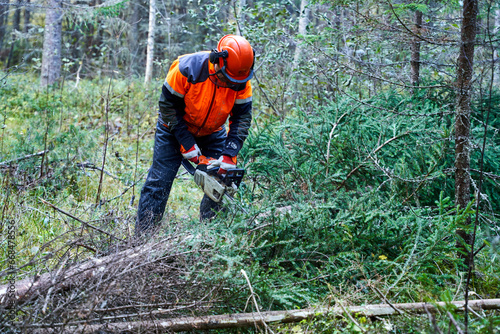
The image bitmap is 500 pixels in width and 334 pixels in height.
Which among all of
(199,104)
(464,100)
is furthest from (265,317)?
(464,100)

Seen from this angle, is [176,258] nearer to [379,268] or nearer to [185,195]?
[379,268]

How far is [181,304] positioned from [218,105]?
1.92 meters

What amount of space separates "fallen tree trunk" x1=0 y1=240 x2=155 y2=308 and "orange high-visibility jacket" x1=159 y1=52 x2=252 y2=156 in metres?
1.53

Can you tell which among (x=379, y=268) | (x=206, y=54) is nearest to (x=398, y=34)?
(x=206, y=54)

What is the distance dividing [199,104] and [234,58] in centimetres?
58

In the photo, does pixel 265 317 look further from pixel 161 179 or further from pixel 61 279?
pixel 161 179

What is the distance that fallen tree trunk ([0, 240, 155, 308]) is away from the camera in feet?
6.98

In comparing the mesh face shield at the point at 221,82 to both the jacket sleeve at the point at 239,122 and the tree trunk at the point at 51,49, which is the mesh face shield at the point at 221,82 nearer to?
the jacket sleeve at the point at 239,122

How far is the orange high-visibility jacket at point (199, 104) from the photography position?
345 centimetres

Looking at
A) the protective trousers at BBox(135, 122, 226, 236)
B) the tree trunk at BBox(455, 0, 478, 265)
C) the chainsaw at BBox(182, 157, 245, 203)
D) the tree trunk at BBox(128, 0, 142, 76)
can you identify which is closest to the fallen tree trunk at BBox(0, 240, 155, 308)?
the chainsaw at BBox(182, 157, 245, 203)

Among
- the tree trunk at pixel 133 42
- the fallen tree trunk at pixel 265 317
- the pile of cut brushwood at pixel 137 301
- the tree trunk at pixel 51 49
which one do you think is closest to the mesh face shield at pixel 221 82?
the pile of cut brushwood at pixel 137 301

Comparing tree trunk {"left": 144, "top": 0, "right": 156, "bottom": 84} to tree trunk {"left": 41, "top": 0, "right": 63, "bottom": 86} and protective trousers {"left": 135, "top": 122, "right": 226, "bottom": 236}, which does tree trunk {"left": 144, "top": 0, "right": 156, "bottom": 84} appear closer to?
tree trunk {"left": 41, "top": 0, "right": 63, "bottom": 86}

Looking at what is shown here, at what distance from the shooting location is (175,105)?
3623 mm

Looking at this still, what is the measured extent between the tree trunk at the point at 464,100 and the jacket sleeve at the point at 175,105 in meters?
2.35
